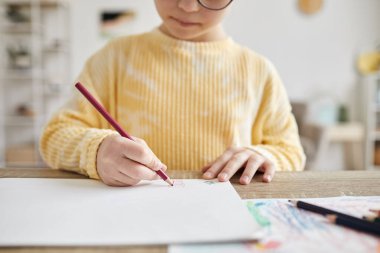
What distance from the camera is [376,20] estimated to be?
3359 mm

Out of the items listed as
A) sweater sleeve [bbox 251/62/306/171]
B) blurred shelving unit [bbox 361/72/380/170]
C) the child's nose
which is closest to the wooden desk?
sweater sleeve [bbox 251/62/306/171]

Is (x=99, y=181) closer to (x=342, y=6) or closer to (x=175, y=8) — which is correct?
(x=175, y=8)

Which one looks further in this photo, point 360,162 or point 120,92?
point 360,162

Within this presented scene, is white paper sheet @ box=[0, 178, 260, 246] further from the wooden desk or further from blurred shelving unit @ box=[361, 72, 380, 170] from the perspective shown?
blurred shelving unit @ box=[361, 72, 380, 170]

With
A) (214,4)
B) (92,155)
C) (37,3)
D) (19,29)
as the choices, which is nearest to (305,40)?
(37,3)

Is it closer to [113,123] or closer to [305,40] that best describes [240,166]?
[113,123]

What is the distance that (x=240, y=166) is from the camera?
556 millimetres

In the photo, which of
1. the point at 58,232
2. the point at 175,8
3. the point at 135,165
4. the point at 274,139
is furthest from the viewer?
the point at 274,139

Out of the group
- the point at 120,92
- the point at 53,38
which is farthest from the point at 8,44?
the point at 120,92

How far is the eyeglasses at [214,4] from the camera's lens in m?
0.62

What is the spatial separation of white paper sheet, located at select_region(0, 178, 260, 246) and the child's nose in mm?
303

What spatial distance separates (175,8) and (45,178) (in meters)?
0.36

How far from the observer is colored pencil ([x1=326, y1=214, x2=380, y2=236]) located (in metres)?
0.34

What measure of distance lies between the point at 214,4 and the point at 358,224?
0.44 m
